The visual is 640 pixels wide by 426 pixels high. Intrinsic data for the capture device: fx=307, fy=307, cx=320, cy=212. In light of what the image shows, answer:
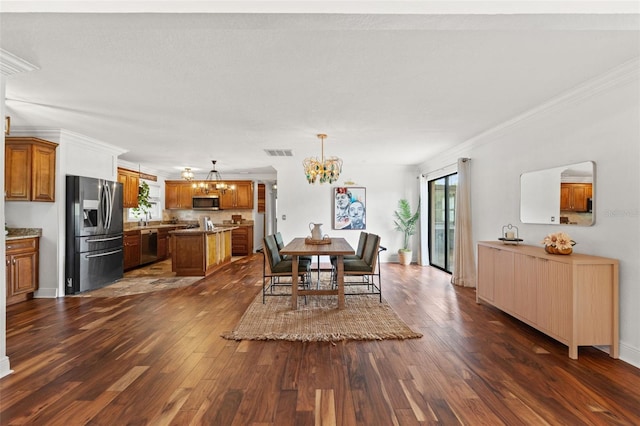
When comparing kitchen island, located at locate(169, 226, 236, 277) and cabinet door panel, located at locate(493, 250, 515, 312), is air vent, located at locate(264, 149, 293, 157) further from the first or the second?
cabinet door panel, located at locate(493, 250, 515, 312)

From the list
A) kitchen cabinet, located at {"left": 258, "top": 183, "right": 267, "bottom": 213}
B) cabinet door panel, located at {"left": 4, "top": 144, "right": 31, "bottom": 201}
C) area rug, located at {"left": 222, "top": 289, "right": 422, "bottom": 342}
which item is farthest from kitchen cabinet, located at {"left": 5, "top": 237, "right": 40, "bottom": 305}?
kitchen cabinet, located at {"left": 258, "top": 183, "right": 267, "bottom": 213}

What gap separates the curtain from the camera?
4.86 m

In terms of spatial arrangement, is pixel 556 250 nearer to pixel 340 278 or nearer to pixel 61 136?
pixel 340 278

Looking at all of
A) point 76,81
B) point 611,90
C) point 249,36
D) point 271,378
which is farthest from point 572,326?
point 76,81

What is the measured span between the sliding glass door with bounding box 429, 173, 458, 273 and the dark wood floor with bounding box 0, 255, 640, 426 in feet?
9.20

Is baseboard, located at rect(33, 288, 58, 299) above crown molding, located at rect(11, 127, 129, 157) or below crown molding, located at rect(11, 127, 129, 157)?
below

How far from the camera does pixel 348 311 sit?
3.68 metres

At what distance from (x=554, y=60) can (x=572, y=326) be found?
2104mm

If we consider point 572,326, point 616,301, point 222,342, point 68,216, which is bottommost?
point 222,342

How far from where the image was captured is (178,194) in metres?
8.86

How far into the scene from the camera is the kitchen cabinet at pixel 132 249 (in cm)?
618

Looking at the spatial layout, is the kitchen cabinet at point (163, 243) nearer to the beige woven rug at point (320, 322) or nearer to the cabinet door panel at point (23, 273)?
the cabinet door panel at point (23, 273)

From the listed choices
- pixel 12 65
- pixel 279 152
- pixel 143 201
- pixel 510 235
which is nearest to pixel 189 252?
pixel 279 152

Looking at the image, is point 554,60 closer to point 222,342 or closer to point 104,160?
point 222,342
